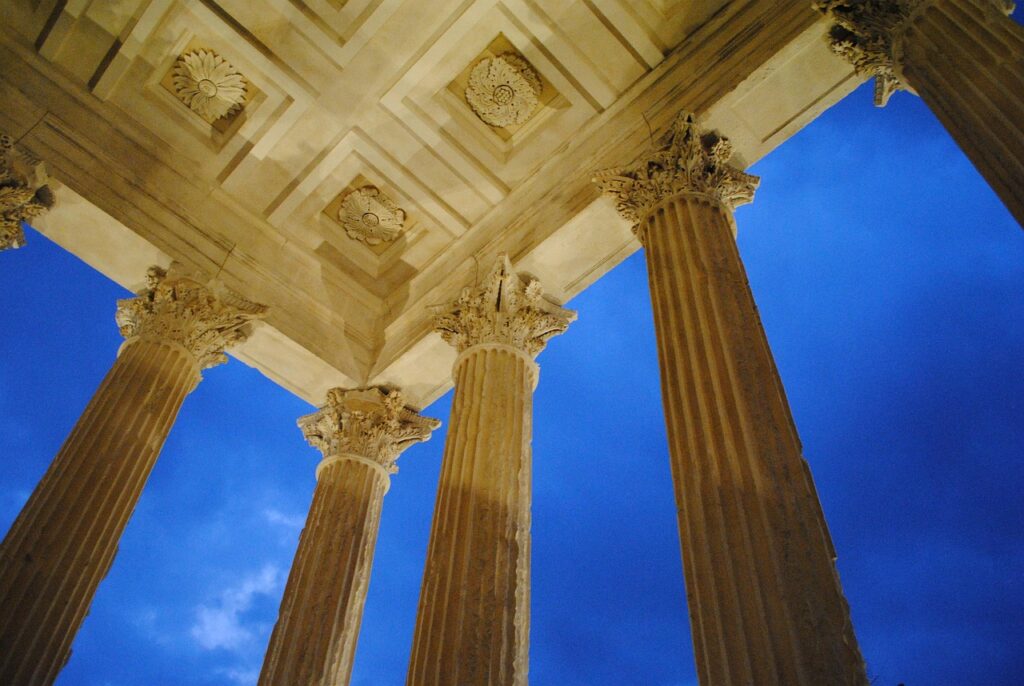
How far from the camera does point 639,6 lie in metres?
16.0

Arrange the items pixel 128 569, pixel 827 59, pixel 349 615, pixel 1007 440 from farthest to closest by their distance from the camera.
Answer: pixel 1007 440, pixel 128 569, pixel 349 615, pixel 827 59

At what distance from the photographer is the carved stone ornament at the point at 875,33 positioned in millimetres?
10750

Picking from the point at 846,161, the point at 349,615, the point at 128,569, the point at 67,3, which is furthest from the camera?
the point at 846,161

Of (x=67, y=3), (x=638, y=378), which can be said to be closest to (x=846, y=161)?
(x=638, y=378)

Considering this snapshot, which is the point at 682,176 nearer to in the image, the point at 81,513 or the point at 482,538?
the point at 482,538

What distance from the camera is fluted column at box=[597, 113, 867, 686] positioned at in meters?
7.20

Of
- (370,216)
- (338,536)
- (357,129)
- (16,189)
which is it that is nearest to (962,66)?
(357,129)

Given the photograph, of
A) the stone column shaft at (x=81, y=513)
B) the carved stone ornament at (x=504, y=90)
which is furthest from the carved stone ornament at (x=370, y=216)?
the stone column shaft at (x=81, y=513)

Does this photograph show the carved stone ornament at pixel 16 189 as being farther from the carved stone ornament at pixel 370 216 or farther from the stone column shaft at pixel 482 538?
the stone column shaft at pixel 482 538

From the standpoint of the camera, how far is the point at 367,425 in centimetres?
1828

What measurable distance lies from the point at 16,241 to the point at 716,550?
15.1 meters

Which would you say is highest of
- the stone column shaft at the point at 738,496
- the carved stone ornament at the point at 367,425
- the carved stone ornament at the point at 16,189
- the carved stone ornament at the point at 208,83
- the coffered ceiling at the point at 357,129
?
the carved stone ornament at the point at 208,83

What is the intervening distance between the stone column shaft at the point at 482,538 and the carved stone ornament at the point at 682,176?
3.80 m

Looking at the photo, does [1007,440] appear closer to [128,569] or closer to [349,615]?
[349,615]
